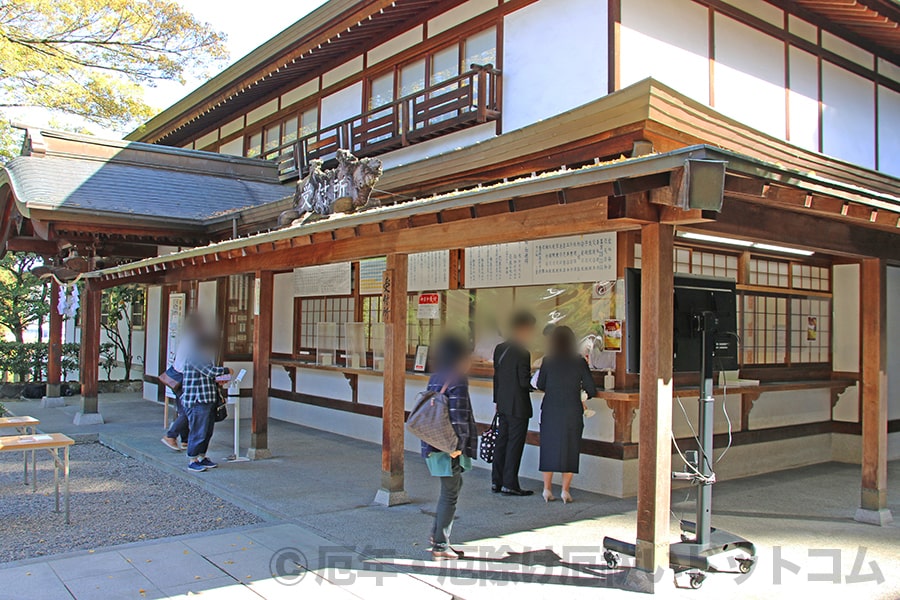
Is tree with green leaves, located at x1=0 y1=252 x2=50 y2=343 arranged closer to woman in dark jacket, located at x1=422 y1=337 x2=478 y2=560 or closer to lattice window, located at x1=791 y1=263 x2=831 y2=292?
woman in dark jacket, located at x1=422 y1=337 x2=478 y2=560

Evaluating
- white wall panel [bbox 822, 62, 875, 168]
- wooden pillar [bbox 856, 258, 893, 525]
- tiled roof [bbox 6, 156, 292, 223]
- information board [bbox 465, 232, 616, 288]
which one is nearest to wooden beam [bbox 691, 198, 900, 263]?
wooden pillar [bbox 856, 258, 893, 525]

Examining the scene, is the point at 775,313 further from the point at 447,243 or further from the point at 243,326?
the point at 243,326

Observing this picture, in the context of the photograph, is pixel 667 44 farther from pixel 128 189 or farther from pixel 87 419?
pixel 87 419

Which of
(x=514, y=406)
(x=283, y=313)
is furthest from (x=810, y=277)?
(x=283, y=313)

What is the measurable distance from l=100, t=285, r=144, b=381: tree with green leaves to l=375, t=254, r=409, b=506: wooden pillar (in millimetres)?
14382

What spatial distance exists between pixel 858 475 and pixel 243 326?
11130 mm

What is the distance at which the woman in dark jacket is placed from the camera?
5.34 m

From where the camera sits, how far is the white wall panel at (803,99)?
9734 millimetres

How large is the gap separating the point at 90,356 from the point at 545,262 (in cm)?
915

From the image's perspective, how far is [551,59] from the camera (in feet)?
27.2

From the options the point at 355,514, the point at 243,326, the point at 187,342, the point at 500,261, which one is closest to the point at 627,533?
the point at 355,514

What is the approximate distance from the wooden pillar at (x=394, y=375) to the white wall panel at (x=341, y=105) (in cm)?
598

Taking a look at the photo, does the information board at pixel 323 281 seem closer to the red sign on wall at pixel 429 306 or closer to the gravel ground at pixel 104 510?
the red sign on wall at pixel 429 306

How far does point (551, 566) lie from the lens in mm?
5262
